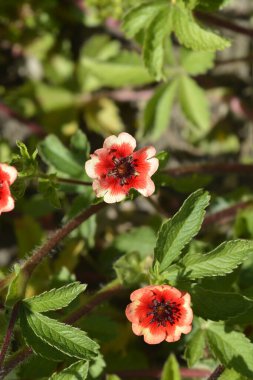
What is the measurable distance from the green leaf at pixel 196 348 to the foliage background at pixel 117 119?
1.75 ft

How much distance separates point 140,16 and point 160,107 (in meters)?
0.92

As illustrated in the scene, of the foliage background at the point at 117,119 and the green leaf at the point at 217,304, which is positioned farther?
the foliage background at the point at 117,119

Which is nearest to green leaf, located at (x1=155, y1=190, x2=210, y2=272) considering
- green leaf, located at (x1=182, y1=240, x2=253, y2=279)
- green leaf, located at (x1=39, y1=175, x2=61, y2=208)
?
green leaf, located at (x1=182, y1=240, x2=253, y2=279)

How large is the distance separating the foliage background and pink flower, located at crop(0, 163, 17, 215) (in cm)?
80

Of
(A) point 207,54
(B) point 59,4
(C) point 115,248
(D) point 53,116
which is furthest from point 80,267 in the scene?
(B) point 59,4

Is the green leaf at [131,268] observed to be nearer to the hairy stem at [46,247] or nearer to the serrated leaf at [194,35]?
the hairy stem at [46,247]

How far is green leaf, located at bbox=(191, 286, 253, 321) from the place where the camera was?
2.43 m

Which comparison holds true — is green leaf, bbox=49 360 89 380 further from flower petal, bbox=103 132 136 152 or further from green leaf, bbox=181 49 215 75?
green leaf, bbox=181 49 215 75

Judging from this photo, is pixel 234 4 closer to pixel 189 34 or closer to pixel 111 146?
pixel 189 34

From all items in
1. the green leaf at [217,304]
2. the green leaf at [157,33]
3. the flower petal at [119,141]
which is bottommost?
the green leaf at [217,304]

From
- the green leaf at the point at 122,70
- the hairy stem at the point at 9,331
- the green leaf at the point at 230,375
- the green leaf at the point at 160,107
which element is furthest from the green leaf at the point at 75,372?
the green leaf at the point at 122,70

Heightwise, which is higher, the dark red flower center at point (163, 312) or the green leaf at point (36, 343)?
the dark red flower center at point (163, 312)

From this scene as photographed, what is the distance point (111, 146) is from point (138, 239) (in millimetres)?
1143

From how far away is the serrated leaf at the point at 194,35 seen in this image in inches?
112
